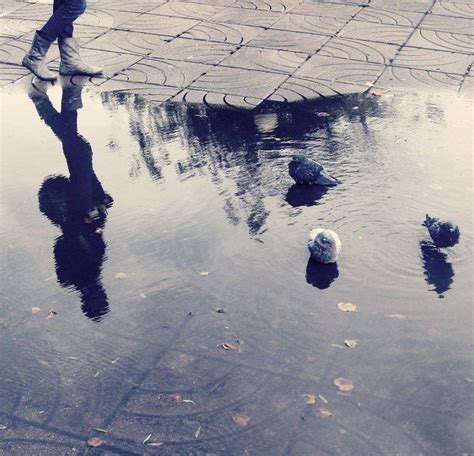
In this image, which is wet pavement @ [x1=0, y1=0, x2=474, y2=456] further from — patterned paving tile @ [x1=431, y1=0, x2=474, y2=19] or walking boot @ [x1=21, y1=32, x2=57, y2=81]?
patterned paving tile @ [x1=431, y1=0, x2=474, y2=19]

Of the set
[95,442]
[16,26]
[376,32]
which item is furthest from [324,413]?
[16,26]

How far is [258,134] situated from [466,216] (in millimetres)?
2252

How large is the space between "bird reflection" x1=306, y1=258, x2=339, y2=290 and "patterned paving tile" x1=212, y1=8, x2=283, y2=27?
552 centimetres

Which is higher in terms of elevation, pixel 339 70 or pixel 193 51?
pixel 193 51

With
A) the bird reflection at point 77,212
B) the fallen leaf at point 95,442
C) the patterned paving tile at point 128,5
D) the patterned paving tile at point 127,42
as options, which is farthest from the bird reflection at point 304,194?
the patterned paving tile at point 128,5

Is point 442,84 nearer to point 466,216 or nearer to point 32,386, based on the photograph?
point 466,216

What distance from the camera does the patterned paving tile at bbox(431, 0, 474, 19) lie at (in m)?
10.9

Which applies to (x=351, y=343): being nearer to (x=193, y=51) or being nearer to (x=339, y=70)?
(x=339, y=70)

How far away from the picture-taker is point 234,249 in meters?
5.98

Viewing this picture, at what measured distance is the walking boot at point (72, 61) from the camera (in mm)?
8750

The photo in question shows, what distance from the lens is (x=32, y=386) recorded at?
4.71 meters

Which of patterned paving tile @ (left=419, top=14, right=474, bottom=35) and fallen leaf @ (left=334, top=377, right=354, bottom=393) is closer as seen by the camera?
fallen leaf @ (left=334, top=377, right=354, bottom=393)

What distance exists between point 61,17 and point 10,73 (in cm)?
98

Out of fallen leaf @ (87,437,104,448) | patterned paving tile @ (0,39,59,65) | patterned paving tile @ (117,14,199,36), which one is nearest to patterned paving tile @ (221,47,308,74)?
patterned paving tile @ (117,14,199,36)
